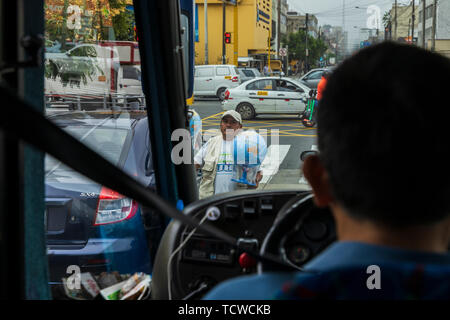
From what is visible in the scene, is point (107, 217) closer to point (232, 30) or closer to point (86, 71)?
point (86, 71)

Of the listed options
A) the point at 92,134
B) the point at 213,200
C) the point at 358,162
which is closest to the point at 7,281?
the point at 358,162

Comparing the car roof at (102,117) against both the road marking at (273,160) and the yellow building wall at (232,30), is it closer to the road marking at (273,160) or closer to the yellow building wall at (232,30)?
the road marking at (273,160)

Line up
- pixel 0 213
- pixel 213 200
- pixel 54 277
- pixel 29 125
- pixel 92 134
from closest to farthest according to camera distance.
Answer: pixel 29 125 < pixel 0 213 < pixel 213 200 < pixel 92 134 < pixel 54 277

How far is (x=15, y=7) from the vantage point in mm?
886

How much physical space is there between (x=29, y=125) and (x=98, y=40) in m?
1.93

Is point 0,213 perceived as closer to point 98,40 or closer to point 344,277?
point 344,277

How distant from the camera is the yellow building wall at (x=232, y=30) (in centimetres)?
3391

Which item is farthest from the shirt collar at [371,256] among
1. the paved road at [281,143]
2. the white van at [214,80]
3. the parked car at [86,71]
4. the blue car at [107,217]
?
the white van at [214,80]

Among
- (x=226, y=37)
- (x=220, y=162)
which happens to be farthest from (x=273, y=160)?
A: (x=226, y=37)

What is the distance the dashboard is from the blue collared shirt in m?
0.70

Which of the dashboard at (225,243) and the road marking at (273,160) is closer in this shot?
the dashboard at (225,243)

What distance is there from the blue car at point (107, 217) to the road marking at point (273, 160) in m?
4.97

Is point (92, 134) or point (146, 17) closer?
point (146, 17)

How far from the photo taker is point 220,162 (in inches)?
196
